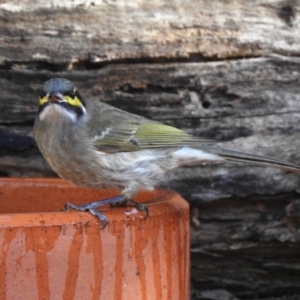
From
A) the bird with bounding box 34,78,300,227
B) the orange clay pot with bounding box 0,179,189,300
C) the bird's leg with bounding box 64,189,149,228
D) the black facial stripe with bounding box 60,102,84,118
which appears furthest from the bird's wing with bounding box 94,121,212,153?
the orange clay pot with bounding box 0,179,189,300

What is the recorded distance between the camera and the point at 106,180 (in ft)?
11.9

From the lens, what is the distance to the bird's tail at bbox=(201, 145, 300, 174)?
3900 mm

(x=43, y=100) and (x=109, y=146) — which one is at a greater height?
(x=43, y=100)

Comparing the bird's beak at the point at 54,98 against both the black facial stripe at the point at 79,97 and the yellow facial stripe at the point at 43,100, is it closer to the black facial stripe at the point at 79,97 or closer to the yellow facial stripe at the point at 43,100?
the yellow facial stripe at the point at 43,100

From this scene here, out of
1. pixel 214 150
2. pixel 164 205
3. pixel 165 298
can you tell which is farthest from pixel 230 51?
pixel 165 298

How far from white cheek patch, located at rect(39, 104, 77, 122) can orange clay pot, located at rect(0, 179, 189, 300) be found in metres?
0.77

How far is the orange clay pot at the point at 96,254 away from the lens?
8.96 feet

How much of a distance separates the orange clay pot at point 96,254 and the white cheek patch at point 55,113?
2.52 feet

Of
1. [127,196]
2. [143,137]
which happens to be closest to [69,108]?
[143,137]

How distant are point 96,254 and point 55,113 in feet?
3.65

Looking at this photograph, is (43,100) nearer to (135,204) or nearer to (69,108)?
(69,108)

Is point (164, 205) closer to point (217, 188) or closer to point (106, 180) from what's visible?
point (106, 180)

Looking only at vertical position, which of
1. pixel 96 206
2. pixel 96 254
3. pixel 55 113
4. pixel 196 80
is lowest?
pixel 96 254

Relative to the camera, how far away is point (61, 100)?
367 centimetres
